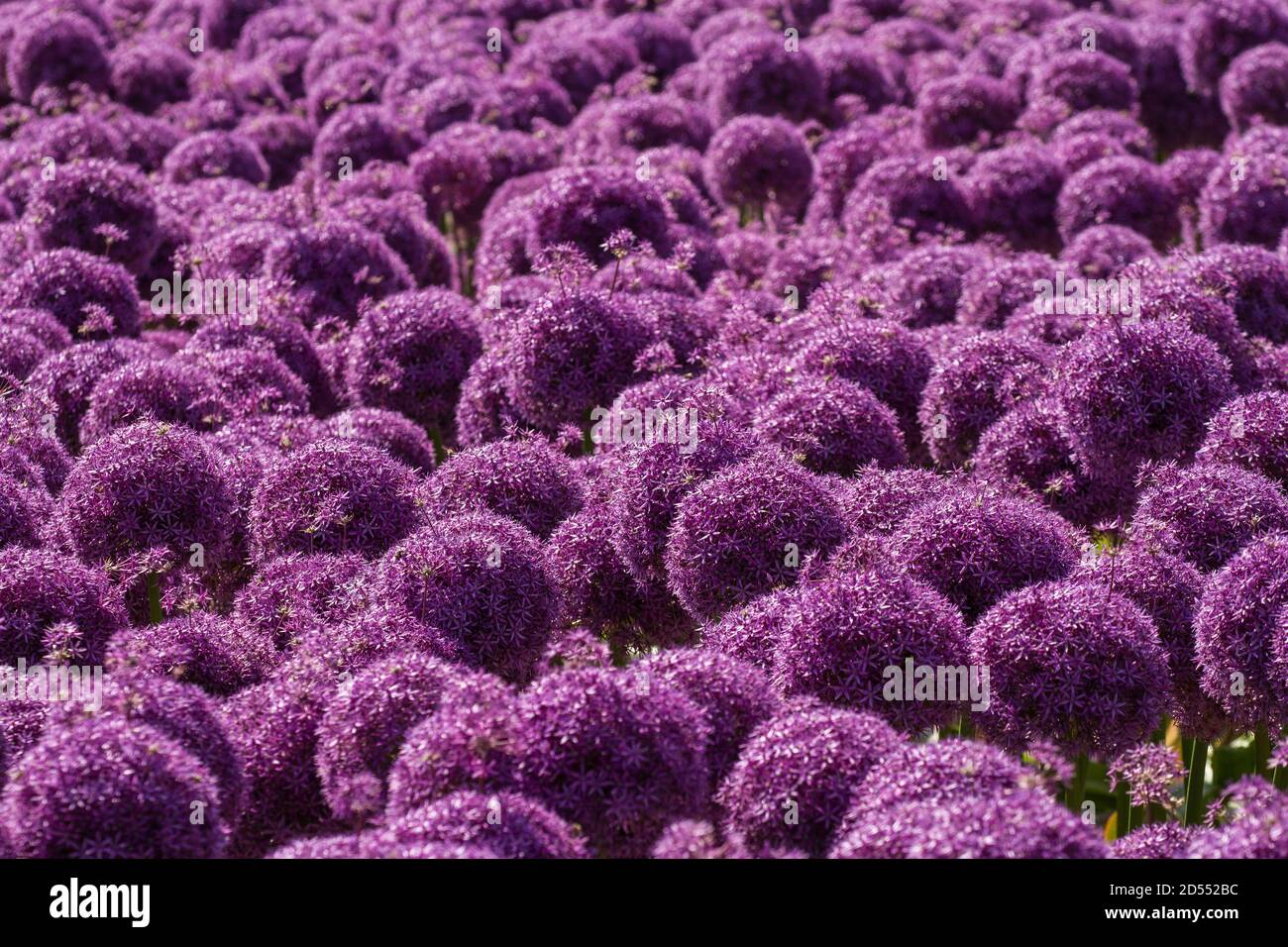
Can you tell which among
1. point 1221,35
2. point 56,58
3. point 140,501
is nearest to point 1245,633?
point 140,501

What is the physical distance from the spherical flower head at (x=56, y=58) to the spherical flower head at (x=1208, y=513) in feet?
51.6

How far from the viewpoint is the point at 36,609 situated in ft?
27.7

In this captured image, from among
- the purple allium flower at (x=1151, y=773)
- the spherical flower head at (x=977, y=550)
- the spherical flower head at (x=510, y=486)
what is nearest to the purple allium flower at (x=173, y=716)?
the spherical flower head at (x=510, y=486)

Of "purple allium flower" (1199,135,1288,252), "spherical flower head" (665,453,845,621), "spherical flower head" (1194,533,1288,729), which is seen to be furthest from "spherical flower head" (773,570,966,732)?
"purple allium flower" (1199,135,1288,252)

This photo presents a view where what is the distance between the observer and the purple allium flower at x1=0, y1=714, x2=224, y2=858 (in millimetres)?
6383

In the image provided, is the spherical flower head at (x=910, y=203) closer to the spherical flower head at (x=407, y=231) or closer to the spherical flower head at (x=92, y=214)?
the spherical flower head at (x=407, y=231)

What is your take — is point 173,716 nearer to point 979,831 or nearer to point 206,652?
point 206,652

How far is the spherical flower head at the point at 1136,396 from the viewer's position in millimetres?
9477

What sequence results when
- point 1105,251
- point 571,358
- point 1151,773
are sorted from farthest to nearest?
point 1105,251, point 571,358, point 1151,773

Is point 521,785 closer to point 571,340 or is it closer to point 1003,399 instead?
point 571,340

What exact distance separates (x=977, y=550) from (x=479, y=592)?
2.70m

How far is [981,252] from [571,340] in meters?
5.13

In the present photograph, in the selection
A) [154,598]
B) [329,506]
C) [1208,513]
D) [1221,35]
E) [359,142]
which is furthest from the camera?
[1221,35]

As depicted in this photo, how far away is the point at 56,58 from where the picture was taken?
20.2 metres
